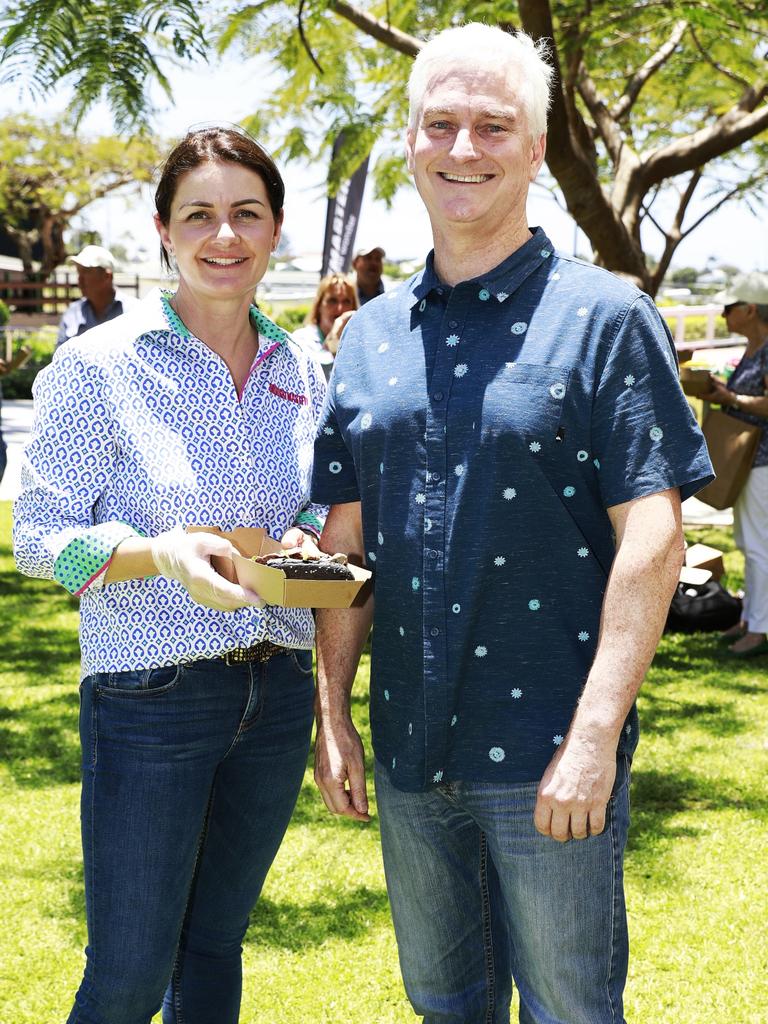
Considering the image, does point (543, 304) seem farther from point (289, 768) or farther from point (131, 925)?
point (131, 925)

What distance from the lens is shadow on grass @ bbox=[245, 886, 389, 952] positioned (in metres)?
3.81

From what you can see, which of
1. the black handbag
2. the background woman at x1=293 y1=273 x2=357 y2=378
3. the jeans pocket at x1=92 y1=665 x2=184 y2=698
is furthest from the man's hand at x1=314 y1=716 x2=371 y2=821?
the background woman at x1=293 y1=273 x2=357 y2=378

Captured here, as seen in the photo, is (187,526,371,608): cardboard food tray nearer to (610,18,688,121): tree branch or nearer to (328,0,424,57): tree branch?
(328,0,424,57): tree branch

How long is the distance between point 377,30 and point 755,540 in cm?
368

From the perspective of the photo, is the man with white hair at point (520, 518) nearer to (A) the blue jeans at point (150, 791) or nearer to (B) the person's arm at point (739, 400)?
(A) the blue jeans at point (150, 791)

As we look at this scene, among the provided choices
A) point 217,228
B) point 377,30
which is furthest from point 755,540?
point 217,228

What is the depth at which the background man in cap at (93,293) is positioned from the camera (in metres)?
8.76

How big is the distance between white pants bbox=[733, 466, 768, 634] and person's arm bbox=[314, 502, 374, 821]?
5.12m

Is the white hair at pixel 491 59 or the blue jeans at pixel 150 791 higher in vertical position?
the white hair at pixel 491 59

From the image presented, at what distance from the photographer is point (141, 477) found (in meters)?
2.29

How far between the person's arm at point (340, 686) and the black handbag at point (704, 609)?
18.0ft

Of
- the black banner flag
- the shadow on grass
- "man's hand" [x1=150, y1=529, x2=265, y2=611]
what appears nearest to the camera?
"man's hand" [x1=150, y1=529, x2=265, y2=611]

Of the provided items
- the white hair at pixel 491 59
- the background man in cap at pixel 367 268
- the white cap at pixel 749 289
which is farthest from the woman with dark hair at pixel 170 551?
the background man in cap at pixel 367 268

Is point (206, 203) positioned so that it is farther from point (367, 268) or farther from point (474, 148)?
point (367, 268)
